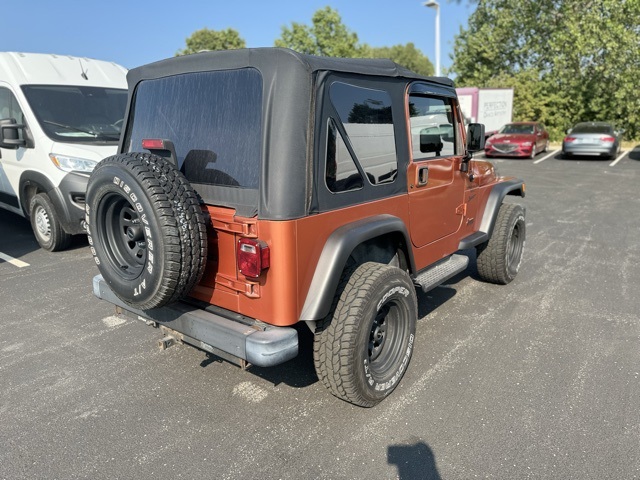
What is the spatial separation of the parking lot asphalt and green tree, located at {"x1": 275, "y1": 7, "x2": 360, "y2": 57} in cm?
3356

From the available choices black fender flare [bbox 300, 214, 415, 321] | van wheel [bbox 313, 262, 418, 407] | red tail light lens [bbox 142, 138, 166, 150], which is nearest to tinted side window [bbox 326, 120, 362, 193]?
black fender flare [bbox 300, 214, 415, 321]

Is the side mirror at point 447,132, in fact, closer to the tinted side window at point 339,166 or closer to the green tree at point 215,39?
the tinted side window at point 339,166

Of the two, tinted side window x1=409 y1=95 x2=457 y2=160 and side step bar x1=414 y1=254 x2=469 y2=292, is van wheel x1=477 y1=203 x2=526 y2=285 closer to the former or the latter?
side step bar x1=414 y1=254 x2=469 y2=292

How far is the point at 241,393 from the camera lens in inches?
129

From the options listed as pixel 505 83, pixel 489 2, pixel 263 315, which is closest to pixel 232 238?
pixel 263 315

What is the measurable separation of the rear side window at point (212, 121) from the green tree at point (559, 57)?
988 inches

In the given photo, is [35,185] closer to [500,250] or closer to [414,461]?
[500,250]

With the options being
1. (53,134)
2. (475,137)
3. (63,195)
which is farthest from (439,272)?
(53,134)

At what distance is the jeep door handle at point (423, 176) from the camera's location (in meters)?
3.57

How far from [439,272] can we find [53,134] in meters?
5.05

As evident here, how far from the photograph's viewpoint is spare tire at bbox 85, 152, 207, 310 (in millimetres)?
2498

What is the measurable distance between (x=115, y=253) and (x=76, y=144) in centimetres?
381

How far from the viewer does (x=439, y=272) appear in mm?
3979

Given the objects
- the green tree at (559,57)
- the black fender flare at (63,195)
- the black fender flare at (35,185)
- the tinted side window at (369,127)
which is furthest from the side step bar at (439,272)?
the green tree at (559,57)
